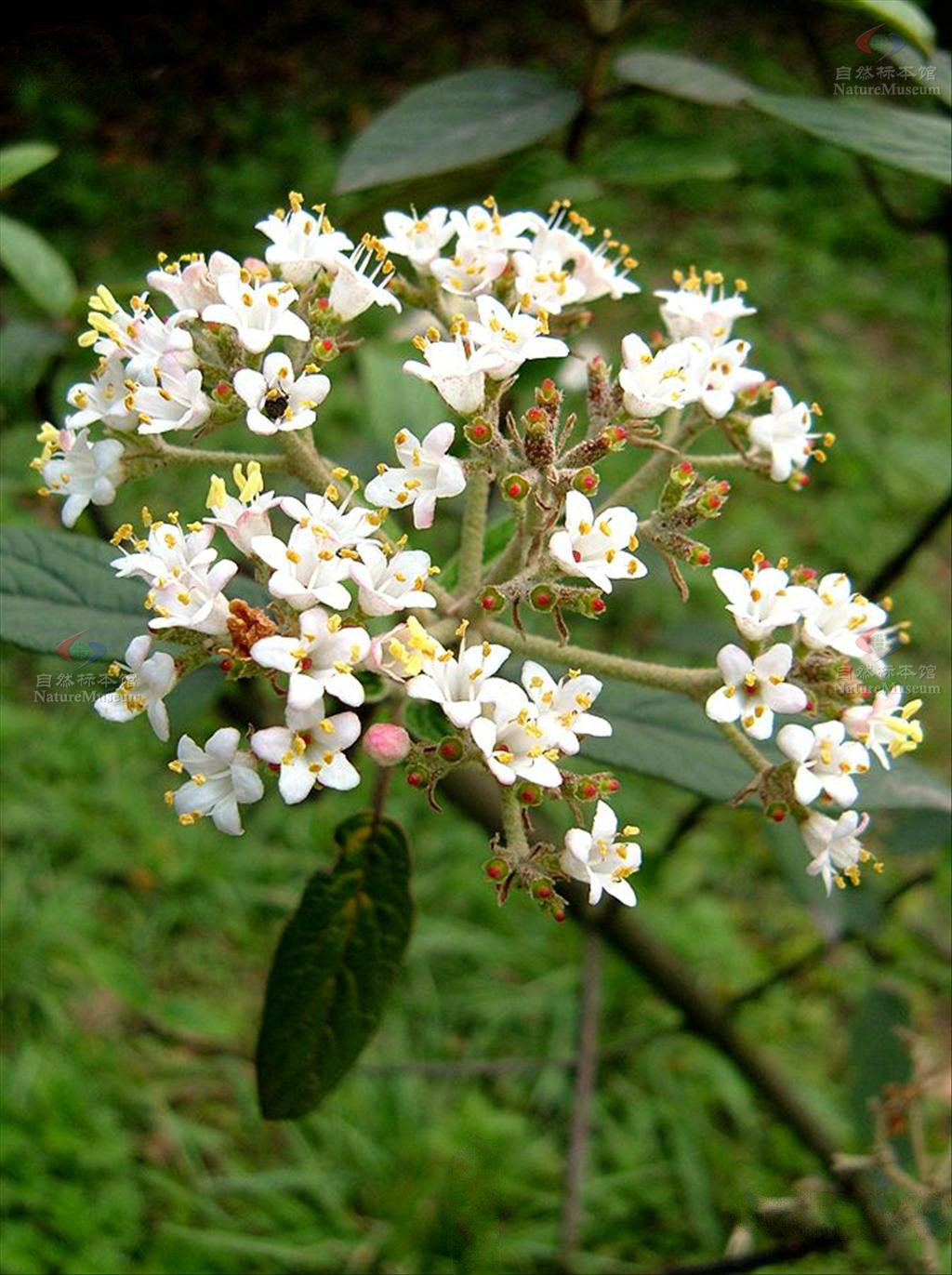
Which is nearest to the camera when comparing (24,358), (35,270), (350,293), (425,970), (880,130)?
(350,293)

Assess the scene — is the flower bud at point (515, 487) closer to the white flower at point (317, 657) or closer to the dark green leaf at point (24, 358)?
the white flower at point (317, 657)

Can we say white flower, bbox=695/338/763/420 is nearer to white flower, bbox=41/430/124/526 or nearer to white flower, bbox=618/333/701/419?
white flower, bbox=618/333/701/419

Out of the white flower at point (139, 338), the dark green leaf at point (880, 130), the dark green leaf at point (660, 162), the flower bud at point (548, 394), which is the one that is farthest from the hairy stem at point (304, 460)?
the dark green leaf at point (660, 162)

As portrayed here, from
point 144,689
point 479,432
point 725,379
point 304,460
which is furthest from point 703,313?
point 144,689

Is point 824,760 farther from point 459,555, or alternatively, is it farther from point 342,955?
point 342,955

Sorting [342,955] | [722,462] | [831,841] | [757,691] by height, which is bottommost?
[342,955]

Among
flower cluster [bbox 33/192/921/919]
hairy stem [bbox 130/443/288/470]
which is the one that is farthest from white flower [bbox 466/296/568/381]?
hairy stem [bbox 130/443/288/470]

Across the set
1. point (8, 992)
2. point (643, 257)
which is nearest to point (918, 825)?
point (8, 992)
